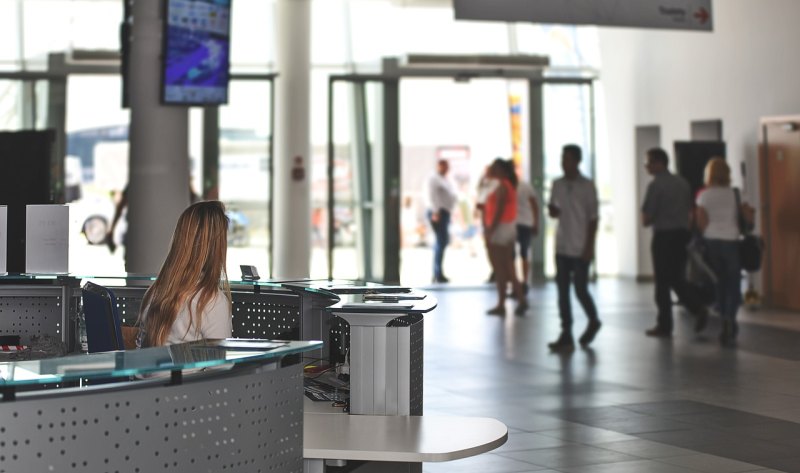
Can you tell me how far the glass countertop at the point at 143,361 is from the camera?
3.05 meters

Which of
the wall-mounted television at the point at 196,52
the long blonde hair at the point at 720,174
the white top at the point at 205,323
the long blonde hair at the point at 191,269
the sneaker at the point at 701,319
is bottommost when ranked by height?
the sneaker at the point at 701,319

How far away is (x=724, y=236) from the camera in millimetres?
10648

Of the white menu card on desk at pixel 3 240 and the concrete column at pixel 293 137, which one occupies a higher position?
the concrete column at pixel 293 137

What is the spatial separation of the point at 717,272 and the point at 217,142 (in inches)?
329

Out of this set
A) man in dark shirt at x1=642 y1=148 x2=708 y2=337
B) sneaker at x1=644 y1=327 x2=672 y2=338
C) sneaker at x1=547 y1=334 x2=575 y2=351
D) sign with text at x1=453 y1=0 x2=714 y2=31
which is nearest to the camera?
sign with text at x1=453 y1=0 x2=714 y2=31

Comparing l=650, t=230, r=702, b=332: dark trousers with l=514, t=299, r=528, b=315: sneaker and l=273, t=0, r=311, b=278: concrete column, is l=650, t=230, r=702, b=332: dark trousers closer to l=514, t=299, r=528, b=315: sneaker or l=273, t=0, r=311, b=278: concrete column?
l=514, t=299, r=528, b=315: sneaker

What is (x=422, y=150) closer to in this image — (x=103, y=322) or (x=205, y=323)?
(x=103, y=322)

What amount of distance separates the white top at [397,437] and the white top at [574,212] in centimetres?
581

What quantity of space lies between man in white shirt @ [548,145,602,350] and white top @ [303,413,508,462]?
583cm

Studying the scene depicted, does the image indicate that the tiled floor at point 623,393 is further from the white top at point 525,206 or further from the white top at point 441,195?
the white top at point 441,195

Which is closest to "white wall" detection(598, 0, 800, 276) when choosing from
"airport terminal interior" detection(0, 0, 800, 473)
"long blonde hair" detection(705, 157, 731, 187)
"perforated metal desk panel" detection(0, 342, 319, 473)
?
"airport terminal interior" detection(0, 0, 800, 473)

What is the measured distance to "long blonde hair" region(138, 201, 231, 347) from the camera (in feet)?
14.5

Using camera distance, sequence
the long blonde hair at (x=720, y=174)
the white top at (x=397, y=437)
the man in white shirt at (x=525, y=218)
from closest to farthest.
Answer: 1. the white top at (x=397, y=437)
2. the long blonde hair at (x=720, y=174)
3. the man in white shirt at (x=525, y=218)

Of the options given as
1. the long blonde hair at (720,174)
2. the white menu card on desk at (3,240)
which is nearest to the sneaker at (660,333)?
the long blonde hair at (720,174)
